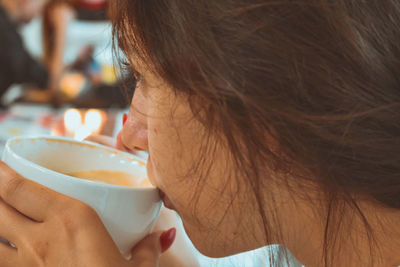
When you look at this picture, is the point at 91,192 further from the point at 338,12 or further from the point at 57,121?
the point at 57,121

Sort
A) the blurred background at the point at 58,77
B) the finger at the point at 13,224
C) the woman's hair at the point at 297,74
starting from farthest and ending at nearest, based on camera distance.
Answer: the blurred background at the point at 58,77 → the finger at the point at 13,224 → the woman's hair at the point at 297,74

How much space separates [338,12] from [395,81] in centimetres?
7

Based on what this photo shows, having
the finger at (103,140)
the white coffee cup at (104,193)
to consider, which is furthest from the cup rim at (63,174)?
the finger at (103,140)

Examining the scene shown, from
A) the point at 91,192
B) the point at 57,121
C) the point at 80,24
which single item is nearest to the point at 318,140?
the point at 91,192

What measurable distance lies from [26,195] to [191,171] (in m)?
0.17

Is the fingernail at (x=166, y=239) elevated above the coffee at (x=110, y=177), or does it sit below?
below

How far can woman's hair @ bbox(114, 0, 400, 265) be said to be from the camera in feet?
1.06

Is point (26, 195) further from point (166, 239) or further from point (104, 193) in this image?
point (166, 239)

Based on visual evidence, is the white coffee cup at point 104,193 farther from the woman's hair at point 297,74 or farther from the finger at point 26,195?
the woman's hair at point 297,74

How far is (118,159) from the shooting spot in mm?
567

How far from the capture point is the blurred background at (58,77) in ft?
3.05

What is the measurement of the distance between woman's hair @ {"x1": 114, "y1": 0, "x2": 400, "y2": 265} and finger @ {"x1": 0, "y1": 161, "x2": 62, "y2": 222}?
17 cm

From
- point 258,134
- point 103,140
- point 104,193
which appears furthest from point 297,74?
point 103,140

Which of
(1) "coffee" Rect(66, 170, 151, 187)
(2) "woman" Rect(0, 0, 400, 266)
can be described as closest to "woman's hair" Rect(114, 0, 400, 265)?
(2) "woman" Rect(0, 0, 400, 266)
